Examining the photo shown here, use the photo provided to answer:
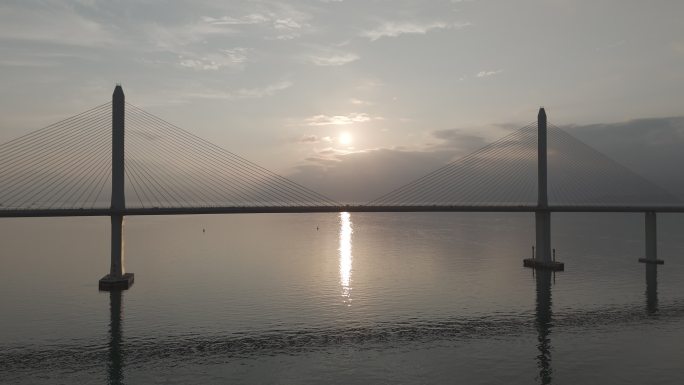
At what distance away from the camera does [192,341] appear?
37.6 meters

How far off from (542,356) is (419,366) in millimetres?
9048

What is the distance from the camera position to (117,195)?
59.3 metres

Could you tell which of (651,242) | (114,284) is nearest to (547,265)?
(651,242)

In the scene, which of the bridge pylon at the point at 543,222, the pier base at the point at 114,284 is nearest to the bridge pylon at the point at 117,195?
the pier base at the point at 114,284

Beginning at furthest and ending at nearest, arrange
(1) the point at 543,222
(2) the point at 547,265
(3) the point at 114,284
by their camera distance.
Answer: (2) the point at 547,265, (1) the point at 543,222, (3) the point at 114,284

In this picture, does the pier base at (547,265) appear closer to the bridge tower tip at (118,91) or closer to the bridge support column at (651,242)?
the bridge support column at (651,242)

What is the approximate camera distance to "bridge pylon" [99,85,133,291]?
59.2m

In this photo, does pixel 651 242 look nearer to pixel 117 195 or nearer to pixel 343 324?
pixel 343 324

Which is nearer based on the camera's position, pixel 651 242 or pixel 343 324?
pixel 343 324

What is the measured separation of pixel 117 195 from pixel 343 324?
3344 cm

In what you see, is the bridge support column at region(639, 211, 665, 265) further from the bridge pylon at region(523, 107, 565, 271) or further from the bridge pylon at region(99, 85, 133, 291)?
the bridge pylon at region(99, 85, 133, 291)

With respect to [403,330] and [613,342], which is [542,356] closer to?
[613,342]

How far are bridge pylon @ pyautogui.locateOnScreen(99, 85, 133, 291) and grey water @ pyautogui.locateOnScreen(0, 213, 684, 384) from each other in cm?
279

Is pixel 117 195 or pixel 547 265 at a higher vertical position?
pixel 117 195
